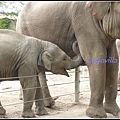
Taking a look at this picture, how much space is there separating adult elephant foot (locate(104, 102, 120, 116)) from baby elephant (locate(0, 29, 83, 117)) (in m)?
0.67

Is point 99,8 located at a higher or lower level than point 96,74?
higher

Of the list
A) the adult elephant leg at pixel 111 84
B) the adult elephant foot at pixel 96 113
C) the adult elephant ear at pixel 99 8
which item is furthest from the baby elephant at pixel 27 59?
the adult elephant ear at pixel 99 8

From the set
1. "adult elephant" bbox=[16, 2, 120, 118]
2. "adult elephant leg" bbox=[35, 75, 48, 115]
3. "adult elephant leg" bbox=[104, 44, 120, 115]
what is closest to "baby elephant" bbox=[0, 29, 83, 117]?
"adult elephant leg" bbox=[35, 75, 48, 115]

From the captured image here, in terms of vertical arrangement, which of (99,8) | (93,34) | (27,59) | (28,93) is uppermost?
(99,8)

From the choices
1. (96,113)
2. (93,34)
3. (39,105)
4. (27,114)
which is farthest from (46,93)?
(93,34)

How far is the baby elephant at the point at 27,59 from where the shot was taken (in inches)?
148

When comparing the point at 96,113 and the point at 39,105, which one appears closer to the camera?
the point at 96,113

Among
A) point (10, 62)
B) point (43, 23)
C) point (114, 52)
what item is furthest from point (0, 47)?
point (114, 52)

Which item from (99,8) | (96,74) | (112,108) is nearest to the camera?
(99,8)

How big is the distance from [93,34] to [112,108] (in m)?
1.00

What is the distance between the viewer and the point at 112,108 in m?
3.97

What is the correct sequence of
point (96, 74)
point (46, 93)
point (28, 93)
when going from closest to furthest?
1. point (96, 74)
2. point (28, 93)
3. point (46, 93)

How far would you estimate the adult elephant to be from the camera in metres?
3.38

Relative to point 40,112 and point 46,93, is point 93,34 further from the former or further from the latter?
point 46,93
